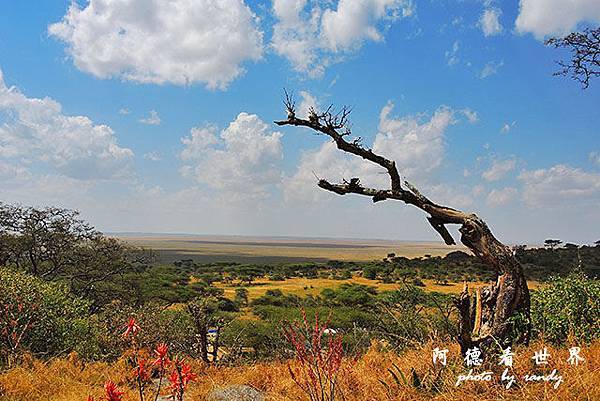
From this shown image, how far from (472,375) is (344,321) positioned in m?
22.6

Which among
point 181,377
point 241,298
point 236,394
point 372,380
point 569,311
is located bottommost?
point 241,298

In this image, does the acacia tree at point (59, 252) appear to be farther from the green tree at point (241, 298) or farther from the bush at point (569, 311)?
the bush at point (569, 311)

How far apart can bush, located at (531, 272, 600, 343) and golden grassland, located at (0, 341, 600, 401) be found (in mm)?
621

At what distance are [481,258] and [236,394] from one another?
13.7ft

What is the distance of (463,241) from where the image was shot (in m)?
7.77

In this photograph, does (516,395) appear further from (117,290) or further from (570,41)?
(117,290)

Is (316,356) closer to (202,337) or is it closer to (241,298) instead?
(202,337)

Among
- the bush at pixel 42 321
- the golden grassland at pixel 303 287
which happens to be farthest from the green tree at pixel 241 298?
the bush at pixel 42 321

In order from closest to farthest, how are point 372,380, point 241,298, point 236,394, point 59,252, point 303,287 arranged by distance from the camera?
point 372,380 < point 236,394 < point 59,252 < point 241,298 < point 303,287

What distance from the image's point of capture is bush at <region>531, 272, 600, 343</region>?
7.86 metres

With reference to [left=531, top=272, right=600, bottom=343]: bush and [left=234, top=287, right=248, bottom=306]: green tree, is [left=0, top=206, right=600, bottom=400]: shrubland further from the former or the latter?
[left=234, top=287, right=248, bottom=306]: green tree

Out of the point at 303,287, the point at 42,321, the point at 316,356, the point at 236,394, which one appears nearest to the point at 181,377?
the point at 316,356

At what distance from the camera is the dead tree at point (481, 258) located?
6.88 metres

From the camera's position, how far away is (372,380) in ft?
22.6
